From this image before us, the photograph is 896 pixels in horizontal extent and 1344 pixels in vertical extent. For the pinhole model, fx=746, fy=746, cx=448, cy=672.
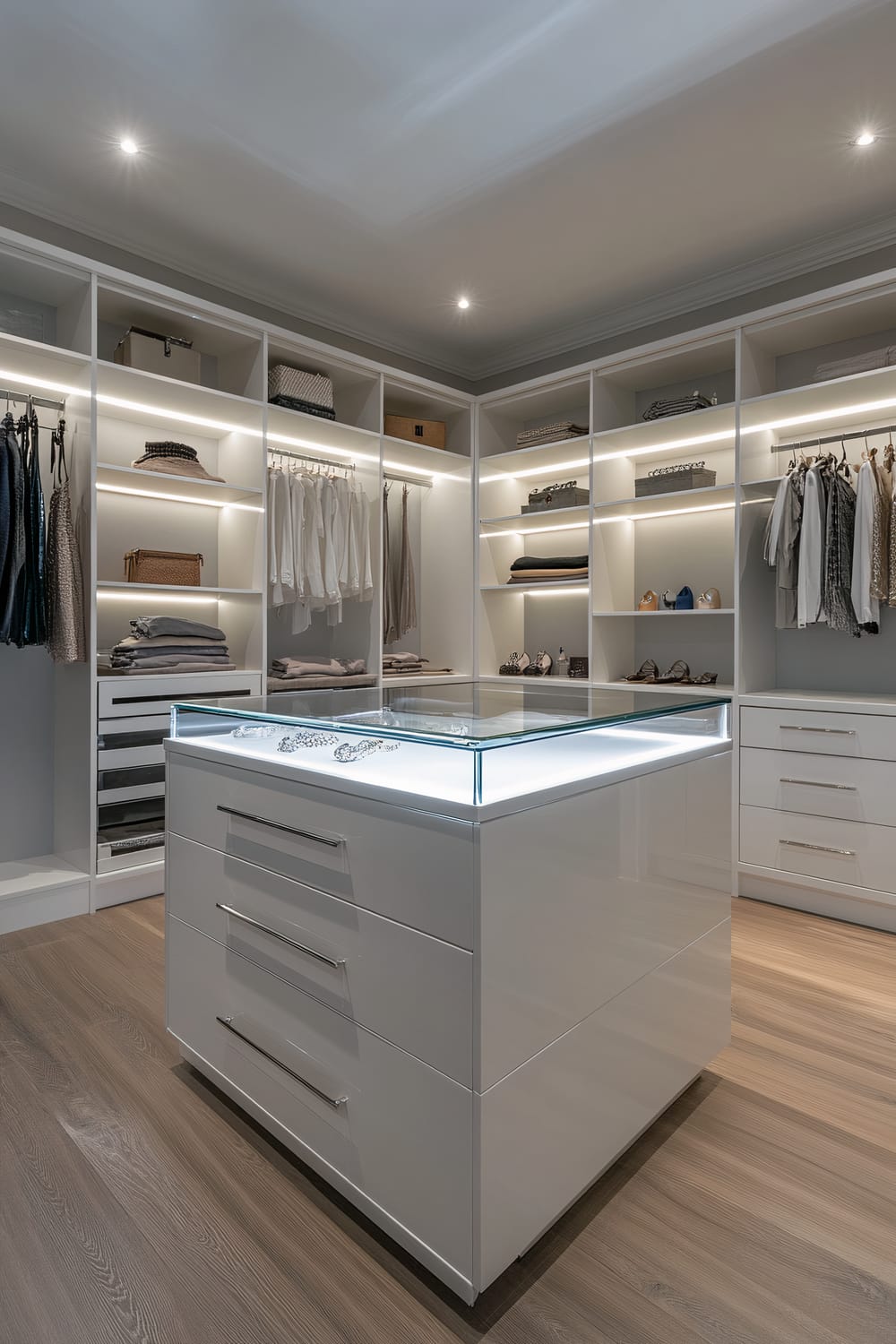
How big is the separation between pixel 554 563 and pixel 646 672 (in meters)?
0.83

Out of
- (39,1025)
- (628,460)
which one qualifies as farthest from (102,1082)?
(628,460)

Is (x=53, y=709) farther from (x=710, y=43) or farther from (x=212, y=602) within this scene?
(x=710, y=43)

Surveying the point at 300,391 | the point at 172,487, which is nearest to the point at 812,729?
the point at 300,391

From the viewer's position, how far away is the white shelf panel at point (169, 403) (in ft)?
10.6

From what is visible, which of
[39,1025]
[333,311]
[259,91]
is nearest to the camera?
[39,1025]

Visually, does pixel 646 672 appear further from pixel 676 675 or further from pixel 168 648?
pixel 168 648

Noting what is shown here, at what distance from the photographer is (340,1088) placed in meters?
1.39

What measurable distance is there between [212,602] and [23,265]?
1.64 metres

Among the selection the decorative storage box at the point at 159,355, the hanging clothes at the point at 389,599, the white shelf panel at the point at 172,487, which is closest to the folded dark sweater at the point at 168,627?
the white shelf panel at the point at 172,487

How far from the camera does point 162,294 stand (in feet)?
10.6

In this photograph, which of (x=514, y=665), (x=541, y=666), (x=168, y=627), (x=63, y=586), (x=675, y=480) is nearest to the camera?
(x=63, y=586)

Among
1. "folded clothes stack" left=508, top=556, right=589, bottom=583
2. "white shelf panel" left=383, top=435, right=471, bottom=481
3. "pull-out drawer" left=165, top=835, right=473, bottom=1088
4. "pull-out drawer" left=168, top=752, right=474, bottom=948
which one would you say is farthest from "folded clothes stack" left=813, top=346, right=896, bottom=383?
"pull-out drawer" left=165, top=835, right=473, bottom=1088

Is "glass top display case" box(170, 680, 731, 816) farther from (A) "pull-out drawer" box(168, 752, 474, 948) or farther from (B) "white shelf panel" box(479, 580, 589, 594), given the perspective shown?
(B) "white shelf panel" box(479, 580, 589, 594)

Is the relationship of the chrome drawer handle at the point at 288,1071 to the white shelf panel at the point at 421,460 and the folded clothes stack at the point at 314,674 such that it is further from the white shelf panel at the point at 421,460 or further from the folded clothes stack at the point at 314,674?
the white shelf panel at the point at 421,460
